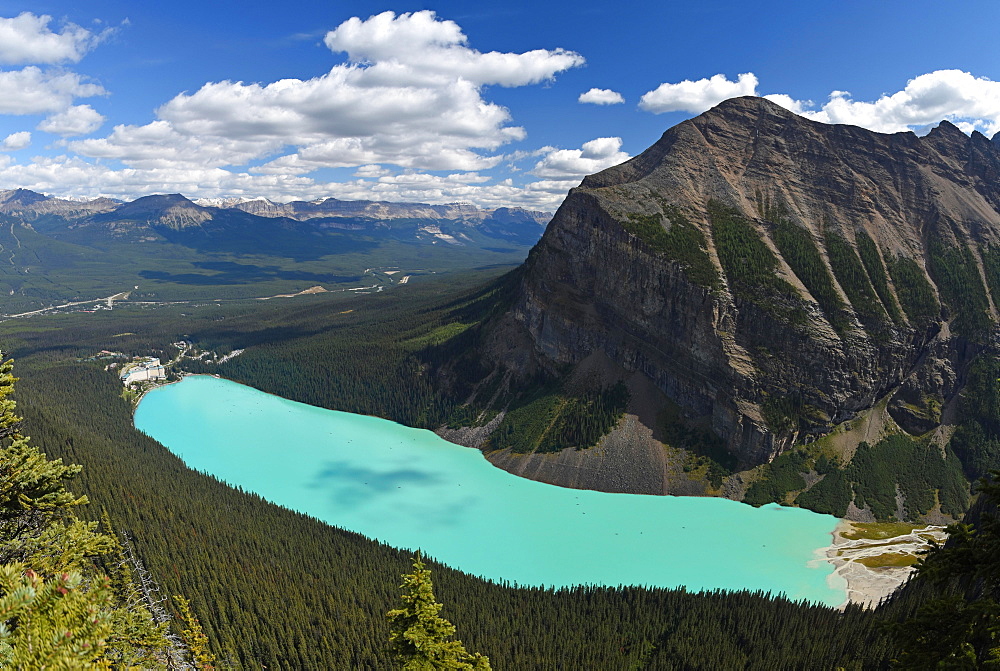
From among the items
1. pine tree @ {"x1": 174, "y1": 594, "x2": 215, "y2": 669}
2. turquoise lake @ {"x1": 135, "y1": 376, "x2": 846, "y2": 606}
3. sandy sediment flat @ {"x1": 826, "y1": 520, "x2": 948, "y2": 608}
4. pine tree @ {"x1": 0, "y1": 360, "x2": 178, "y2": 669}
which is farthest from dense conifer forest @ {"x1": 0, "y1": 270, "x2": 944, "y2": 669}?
pine tree @ {"x1": 0, "y1": 360, "x2": 178, "y2": 669}

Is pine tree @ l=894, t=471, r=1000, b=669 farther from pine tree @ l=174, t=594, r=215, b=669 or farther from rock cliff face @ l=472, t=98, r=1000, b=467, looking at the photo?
rock cliff face @ l=472, t=98, r=1000, b=467

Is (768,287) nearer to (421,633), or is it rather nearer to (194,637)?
(421,633)

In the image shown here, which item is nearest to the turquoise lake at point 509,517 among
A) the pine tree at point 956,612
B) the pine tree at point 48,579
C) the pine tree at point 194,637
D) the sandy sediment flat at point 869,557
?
the sandy sediment flat at point 869,557

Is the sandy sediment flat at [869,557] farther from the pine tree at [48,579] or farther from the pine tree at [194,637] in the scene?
the pine tree at [48,579]

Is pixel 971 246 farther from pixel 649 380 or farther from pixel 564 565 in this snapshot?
pixel 564 565

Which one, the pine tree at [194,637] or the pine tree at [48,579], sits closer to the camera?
the pine tree at [48,579]
